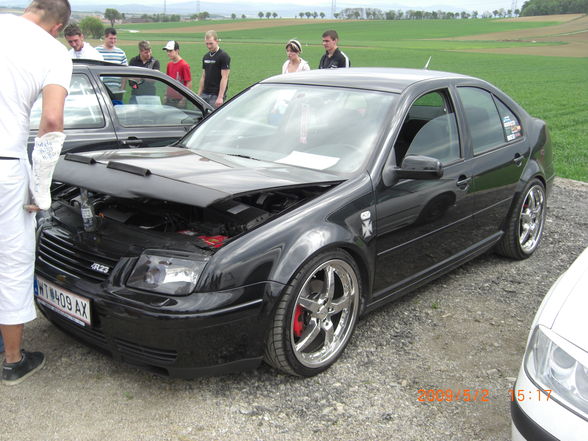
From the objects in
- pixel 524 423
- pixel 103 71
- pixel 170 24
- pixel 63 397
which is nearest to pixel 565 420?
pixel 524 423

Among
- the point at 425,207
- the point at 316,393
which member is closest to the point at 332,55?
the point at 425,207

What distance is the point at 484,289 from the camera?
4.36 meters

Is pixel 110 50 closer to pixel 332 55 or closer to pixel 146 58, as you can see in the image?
pixel 146 58

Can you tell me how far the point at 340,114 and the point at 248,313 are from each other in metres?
1.54

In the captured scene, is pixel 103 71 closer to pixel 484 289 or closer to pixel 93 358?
pixel 93 358

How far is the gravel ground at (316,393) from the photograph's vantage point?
2.68 metres

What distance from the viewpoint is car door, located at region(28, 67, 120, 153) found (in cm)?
506

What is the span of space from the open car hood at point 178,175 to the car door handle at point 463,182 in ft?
3.39

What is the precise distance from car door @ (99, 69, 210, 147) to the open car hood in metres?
1.99

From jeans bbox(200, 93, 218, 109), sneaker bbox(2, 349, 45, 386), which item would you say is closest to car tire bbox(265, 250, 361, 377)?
sneaker bbox(2, 349, 45, 386)

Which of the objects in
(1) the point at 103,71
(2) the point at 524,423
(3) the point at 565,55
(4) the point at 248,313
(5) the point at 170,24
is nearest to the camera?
(2) the point at 524,423

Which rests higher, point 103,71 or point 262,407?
point 103,71

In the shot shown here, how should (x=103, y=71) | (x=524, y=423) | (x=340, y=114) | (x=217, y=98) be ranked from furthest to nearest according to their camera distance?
(x=217, y=98)
(x=103, y=71)
(x=340, y=114)
(x=524, y=423)

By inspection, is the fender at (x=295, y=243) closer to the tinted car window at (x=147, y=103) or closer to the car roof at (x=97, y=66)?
the tinted car window at (x=147, y=103)
